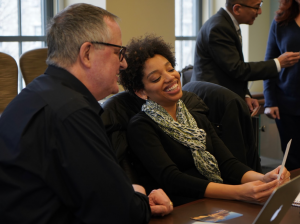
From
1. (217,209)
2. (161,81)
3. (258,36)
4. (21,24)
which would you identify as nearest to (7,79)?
(21,24)

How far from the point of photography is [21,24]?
3346mm

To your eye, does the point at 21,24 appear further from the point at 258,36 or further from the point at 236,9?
the point at 258,36

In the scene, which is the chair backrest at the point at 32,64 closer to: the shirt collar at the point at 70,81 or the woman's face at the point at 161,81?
the woman's face at the point at 161,81

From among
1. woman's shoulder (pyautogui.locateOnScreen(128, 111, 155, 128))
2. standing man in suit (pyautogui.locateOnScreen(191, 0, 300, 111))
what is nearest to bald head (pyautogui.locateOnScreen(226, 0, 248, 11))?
standing man in suit (pyautogui.locateOnScreen(191, 0, 300, 111))

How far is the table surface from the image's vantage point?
110 cm

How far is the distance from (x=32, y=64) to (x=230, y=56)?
1331 millimetres

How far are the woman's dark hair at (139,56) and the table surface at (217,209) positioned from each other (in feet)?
2.49

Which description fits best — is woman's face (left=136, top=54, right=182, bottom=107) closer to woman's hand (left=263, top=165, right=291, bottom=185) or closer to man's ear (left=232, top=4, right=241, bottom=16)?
woman's hand (left=263, top=165, right=291, bottom=185)

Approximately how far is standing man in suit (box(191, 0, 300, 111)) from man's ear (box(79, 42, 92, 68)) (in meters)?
1.56

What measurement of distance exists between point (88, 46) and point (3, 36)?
2.48 m

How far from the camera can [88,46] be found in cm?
106

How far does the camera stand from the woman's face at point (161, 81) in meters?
1.81

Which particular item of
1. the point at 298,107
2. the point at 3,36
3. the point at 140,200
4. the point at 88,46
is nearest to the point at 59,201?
the point at 140,200

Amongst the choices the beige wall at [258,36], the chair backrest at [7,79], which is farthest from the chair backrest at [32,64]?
the beige wall at [258,36]
